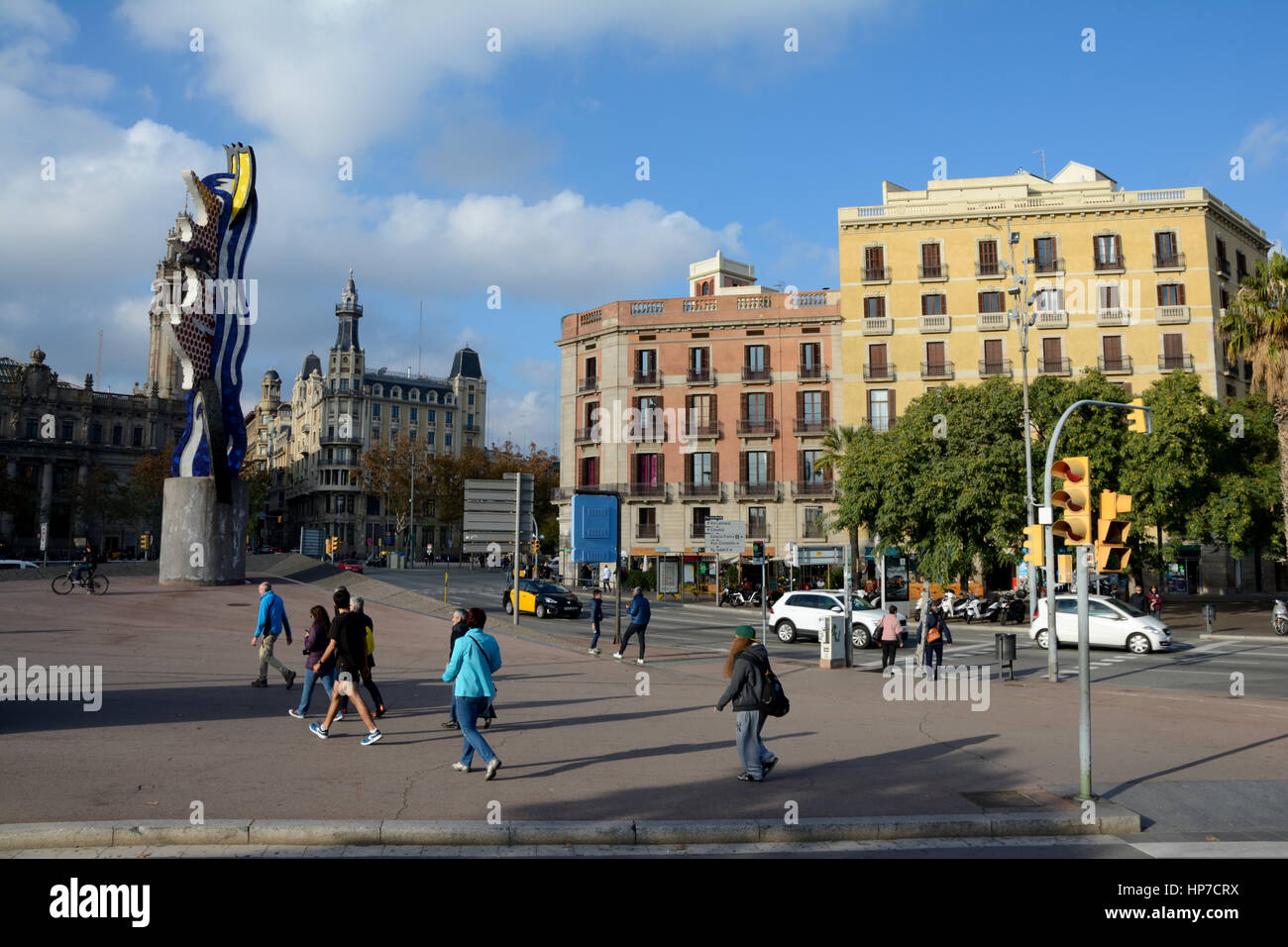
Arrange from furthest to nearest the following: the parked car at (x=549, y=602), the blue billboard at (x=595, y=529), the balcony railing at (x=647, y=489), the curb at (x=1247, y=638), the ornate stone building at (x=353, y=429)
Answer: the ornate stone building at (x=353, y=429)
the balcony railing at (x=647, y=489)
the parked car at (x=549, y=602)
the curb at (x=1247, y=638)
the blue billboard at (x=595, y=529)

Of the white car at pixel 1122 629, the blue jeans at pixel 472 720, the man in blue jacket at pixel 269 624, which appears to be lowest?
the white car at pixel 1122 629

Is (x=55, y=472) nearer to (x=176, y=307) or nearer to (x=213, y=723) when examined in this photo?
(x=176, y=307)

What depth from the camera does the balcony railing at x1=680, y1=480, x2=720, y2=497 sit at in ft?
173

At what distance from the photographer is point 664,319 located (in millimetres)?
54156

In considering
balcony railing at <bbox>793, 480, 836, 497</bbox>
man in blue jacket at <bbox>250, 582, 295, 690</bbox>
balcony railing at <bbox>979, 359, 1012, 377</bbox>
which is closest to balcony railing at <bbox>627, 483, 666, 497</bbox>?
balcony railing at <bbox>793, 480, 836, 497</bbox>

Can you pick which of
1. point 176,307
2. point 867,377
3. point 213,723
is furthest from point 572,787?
point 867,377

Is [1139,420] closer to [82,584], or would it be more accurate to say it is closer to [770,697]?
[770,697]

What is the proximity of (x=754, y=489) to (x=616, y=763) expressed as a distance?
4337 centimetres

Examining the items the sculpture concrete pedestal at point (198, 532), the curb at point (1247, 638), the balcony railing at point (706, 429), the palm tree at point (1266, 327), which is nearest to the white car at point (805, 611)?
the curb at point (1247, 638)

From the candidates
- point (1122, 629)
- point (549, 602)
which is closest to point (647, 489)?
point (549, 602)

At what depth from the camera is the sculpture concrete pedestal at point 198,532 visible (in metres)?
29.9

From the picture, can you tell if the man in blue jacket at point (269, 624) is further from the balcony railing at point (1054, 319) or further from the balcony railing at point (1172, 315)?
the balcony railing at point (1172, 315)

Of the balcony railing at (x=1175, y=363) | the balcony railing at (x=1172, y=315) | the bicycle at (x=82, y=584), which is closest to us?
the bicycle at (x=82, y=584)

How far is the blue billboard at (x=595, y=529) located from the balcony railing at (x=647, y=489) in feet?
87.6
